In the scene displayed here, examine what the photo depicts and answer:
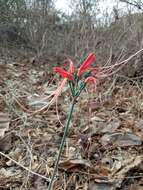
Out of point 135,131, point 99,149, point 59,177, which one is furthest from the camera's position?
point 135,131

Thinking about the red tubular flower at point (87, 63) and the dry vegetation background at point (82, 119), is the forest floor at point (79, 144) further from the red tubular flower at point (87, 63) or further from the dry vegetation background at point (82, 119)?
A: the red tubular flower at point (87, 63)

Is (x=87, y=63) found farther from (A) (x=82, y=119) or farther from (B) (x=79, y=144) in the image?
(A) (x=82, y=119)

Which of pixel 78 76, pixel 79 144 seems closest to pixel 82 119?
pixel 79 144

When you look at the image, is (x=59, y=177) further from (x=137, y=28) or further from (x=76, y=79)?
(x=137, y=28)

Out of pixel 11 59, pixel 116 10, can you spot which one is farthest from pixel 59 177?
pixel 11 59

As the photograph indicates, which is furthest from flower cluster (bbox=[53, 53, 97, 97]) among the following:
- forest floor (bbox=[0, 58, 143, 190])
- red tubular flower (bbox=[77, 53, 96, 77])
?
forest floor (bbox=[0, 58, 143, 190])

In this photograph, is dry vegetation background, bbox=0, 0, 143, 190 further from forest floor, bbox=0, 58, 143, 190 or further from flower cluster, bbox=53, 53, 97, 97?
flower cluster, bbox=53, 53, 97, 97

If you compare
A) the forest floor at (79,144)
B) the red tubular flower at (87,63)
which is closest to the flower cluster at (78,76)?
the red tubular flower at (87,63)
